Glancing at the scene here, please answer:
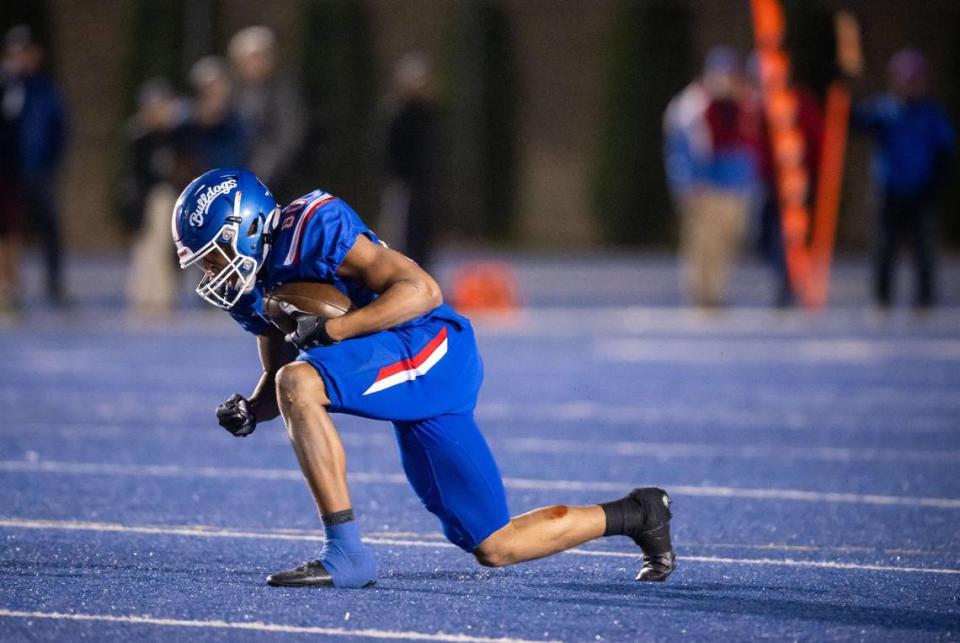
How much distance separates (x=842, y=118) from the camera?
56.2ft

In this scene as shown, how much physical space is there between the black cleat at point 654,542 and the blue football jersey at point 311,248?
40.6 inches

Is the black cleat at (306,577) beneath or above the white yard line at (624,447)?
above

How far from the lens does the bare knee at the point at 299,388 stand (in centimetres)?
447

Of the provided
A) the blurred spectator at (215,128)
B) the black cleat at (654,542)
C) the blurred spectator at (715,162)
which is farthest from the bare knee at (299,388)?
the blurred spectator at (715,162)

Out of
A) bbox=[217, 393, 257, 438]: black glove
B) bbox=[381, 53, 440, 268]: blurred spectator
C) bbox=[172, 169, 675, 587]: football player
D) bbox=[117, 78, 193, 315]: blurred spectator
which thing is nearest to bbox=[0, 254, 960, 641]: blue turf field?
bbox=[172, 169, 675, 587]: football player

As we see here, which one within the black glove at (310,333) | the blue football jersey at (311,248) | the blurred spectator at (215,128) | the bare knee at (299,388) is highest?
the blurred spectator at (215,128)

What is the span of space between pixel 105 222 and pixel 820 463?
60.1ft

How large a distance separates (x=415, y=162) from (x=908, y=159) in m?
4.18

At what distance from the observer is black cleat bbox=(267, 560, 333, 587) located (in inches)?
180

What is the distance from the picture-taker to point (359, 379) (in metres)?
4.56

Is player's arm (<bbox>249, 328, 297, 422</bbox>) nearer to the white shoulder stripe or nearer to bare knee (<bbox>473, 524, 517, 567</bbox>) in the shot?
the white shoulder stripe

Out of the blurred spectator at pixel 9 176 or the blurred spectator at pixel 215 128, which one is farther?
the blurred spectator at pixel 9 176

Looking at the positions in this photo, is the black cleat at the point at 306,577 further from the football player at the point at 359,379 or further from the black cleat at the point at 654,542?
the black cleat at the point at 654,542

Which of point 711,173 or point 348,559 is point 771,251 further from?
point 348,559
